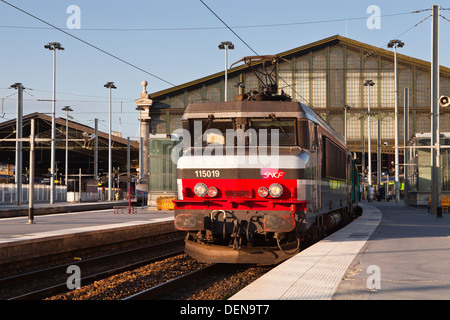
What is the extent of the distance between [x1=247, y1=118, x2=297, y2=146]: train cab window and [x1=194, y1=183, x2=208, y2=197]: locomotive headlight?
69.8 inches

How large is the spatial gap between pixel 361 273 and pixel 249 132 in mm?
4931

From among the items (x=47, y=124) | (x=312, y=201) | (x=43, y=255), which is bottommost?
(x=43, y=255)

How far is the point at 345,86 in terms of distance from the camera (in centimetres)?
7400

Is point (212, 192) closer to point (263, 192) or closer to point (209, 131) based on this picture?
point (263, 192)

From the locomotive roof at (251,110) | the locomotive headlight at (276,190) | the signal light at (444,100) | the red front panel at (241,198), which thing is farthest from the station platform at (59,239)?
the signal light at (444,100)

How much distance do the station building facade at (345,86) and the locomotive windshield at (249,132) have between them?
2306 inches

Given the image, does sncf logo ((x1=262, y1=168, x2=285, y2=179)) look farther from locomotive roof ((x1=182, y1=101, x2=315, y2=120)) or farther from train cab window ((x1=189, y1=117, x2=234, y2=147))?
locomotive roof ((x1=182, y1=101, x2=315, y2=120))

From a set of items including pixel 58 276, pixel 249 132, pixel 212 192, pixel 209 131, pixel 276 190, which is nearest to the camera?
pixel 276 190

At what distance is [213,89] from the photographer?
75250mm

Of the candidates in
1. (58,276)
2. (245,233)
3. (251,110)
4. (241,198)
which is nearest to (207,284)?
(245,233)
